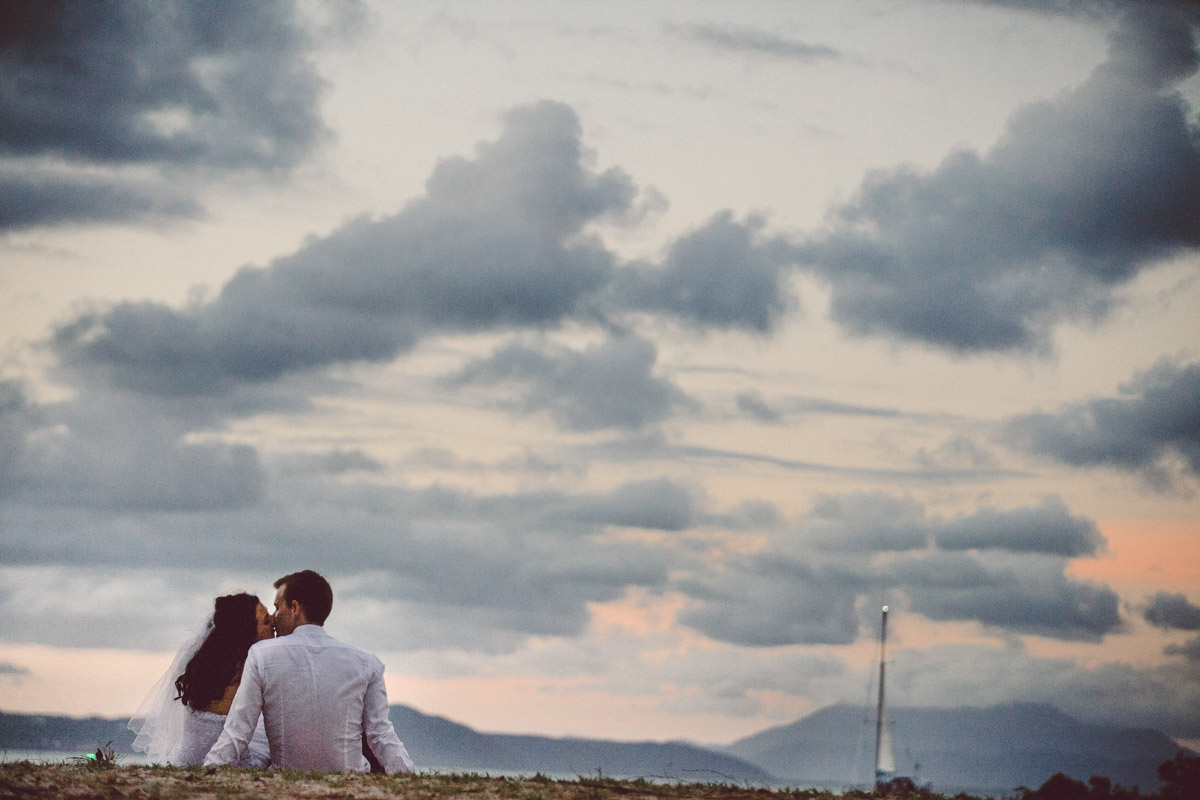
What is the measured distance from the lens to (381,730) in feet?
41.1

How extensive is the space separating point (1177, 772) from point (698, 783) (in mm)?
5142

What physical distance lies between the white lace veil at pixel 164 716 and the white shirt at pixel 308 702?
181 cm

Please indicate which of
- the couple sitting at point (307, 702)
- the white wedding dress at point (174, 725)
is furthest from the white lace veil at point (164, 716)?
the couple sitting at point (307, 702)

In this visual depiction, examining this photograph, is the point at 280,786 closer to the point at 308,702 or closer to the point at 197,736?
the point at 308,702

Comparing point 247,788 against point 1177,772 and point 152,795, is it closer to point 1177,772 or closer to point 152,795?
point 152,795

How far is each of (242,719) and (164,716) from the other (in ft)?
8.18

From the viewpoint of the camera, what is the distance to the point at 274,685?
11.8 meters

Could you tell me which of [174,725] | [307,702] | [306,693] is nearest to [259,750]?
[307,702]

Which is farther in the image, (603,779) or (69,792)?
(603,779)

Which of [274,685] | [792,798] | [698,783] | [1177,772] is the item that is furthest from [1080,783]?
[274,685]

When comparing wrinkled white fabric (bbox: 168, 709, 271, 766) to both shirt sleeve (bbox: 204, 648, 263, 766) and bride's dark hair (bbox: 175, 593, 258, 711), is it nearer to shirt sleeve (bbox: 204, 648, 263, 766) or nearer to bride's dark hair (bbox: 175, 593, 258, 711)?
bride's dark hair (bbox: 175, 593, 258, 711)

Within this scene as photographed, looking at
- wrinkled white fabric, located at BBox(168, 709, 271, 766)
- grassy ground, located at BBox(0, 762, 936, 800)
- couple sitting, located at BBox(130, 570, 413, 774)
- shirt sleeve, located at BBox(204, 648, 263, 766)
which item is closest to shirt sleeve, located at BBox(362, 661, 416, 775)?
couple sitting, located at BBox(130, 570, 413, 774)

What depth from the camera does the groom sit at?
38.7ft

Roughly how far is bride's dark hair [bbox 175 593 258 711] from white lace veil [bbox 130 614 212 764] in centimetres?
23
